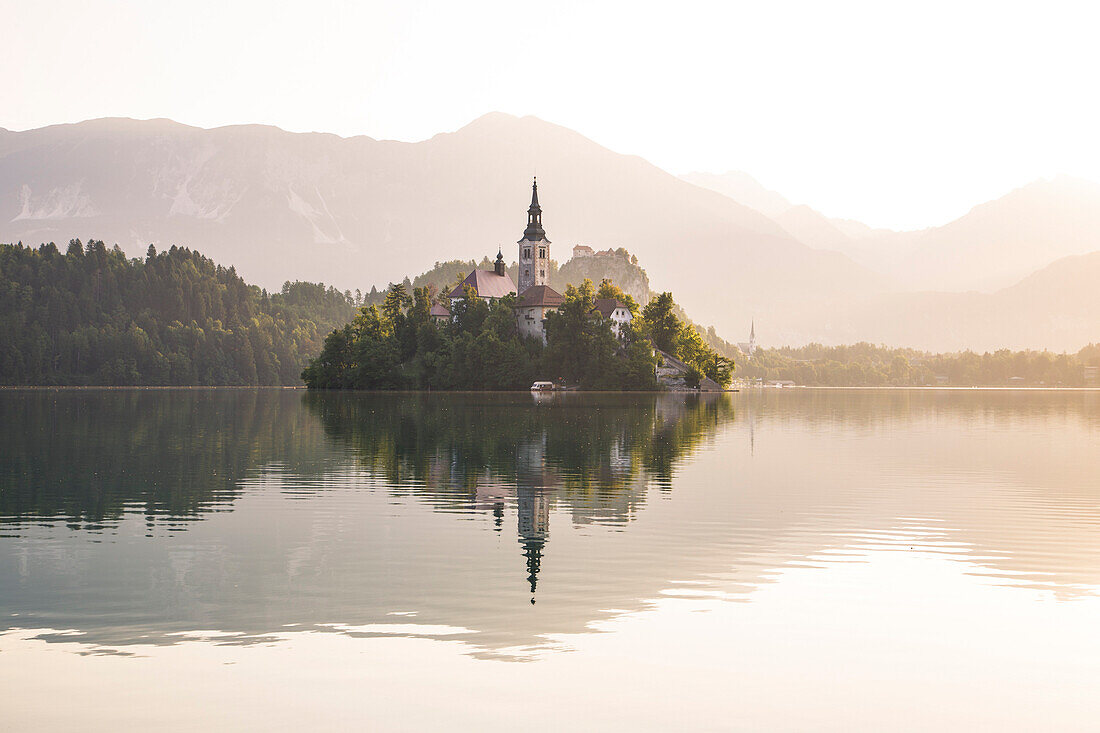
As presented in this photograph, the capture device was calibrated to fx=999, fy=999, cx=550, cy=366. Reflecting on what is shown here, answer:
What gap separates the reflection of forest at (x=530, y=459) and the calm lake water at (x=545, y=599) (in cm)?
37

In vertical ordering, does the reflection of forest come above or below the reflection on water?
above

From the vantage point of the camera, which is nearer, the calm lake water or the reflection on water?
the calm lake water

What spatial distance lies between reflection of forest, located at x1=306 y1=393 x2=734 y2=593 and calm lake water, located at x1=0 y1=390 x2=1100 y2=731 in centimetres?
37

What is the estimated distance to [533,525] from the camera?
2891 centimetres

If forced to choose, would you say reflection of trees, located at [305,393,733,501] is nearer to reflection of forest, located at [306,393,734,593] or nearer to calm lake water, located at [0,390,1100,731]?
reflection of forest, located at [306,393,734,593]

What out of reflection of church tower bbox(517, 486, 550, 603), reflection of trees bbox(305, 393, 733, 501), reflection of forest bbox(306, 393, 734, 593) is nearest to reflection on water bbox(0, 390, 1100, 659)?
reflection of church tower bbox(517, 486, 550, 603)

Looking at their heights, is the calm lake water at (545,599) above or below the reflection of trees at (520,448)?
below

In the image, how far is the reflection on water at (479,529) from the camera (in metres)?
19.0

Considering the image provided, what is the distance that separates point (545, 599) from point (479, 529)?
28.6ft

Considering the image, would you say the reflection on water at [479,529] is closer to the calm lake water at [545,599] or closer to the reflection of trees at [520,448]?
the calm lake water at [545,599]

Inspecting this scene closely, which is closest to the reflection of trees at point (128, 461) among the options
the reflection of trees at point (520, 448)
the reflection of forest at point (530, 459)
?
the reflection of trees at point (520, 448)

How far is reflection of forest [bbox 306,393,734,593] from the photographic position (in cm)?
3344

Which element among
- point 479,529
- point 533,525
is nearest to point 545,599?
point 479,529

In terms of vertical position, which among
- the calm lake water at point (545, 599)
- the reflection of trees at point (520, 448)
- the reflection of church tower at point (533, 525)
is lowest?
the calm lake water at point (545, 599)
